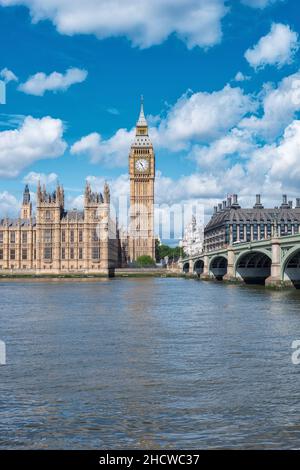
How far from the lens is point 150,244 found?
172 meters

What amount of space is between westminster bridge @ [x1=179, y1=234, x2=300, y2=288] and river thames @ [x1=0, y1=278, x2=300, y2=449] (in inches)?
1385

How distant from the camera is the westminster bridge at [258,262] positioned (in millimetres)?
66750

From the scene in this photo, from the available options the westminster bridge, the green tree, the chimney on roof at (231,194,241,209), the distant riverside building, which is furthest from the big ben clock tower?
the westminster bridge

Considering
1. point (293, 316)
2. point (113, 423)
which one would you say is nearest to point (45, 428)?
point (113, 423)

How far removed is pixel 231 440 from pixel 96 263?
12912 cm

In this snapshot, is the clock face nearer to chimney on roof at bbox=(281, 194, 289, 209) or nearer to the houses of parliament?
the houses of parliament

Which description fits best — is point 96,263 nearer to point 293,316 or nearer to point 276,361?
point 293,316

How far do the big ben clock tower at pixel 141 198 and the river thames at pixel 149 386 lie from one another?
139525 mm

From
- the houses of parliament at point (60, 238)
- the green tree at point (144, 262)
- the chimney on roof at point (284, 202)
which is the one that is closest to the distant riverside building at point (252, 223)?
the chimney on roof at point (284, 202)

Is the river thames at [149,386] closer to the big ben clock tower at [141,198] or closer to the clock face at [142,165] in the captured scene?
the big ben clock tower at [141,198]

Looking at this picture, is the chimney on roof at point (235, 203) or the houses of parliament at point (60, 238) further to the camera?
the chimney on roof at point (235, 203)

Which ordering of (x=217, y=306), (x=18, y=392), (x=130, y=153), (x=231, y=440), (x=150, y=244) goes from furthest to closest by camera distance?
(x=130, y=153) → (x=150, y=244) → (x=217, y=306) → (x=18, y=392) → (x=231, y=440)

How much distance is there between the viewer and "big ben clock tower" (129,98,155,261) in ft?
565

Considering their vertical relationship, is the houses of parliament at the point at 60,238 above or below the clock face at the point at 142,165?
below
